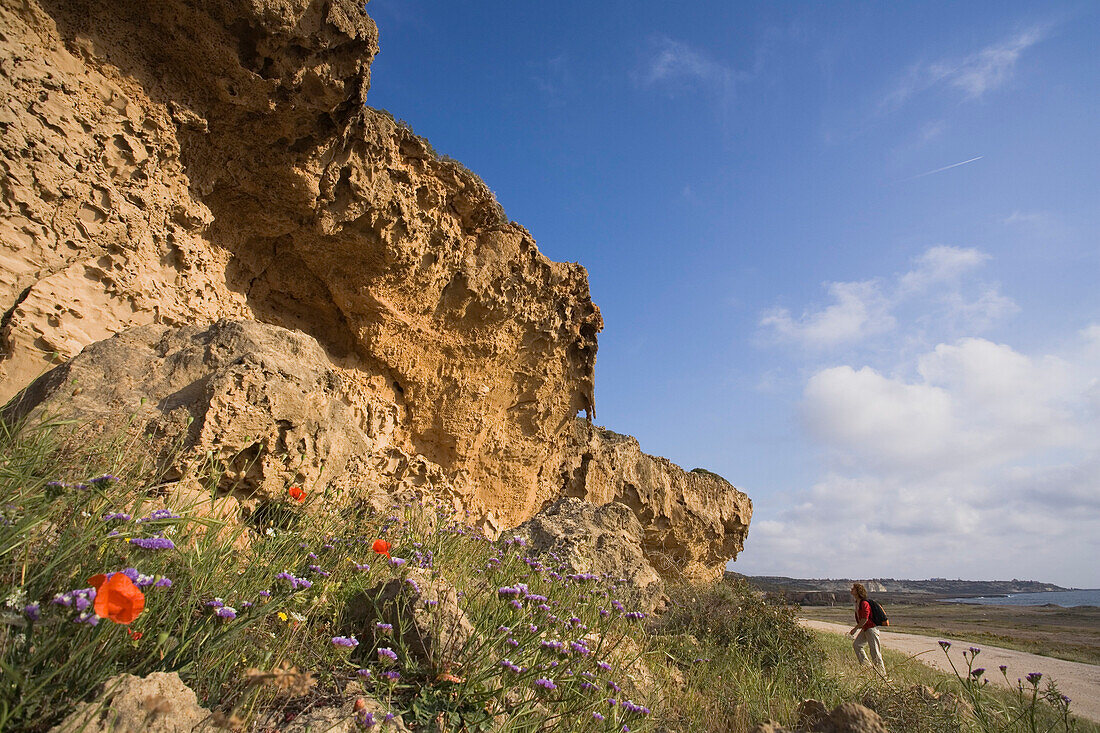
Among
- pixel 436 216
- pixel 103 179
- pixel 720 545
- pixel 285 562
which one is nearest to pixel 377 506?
pixel 285 562

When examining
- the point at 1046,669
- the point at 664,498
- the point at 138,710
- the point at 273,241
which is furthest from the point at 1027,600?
the point at 138,710

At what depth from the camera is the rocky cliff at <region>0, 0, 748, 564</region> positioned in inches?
209

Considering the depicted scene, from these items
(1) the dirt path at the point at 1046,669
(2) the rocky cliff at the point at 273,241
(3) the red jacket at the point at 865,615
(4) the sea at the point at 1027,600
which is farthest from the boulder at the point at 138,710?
(4) the sea at the point at 1027,600

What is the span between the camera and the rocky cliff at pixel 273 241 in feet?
17.4

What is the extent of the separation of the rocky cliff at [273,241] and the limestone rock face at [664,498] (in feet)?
9.21

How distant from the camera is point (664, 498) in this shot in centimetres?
2061

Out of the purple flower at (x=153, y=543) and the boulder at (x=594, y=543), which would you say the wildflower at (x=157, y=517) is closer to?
the purple flower at (x=153, y=543)

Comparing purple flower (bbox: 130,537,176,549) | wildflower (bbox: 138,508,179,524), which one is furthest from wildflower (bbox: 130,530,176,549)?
wildflower (bbox: 138,508,179,524)

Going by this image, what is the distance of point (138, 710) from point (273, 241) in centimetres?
886

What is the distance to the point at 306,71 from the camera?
7.44 meters

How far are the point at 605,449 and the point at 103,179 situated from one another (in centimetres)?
1463

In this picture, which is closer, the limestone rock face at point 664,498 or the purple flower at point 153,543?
the purple flower at point 153,543

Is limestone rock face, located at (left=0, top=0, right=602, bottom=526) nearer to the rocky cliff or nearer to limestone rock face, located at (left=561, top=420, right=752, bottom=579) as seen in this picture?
the rocky cliff

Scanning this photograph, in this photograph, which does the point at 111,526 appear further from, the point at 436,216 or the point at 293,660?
the point at 436,216
